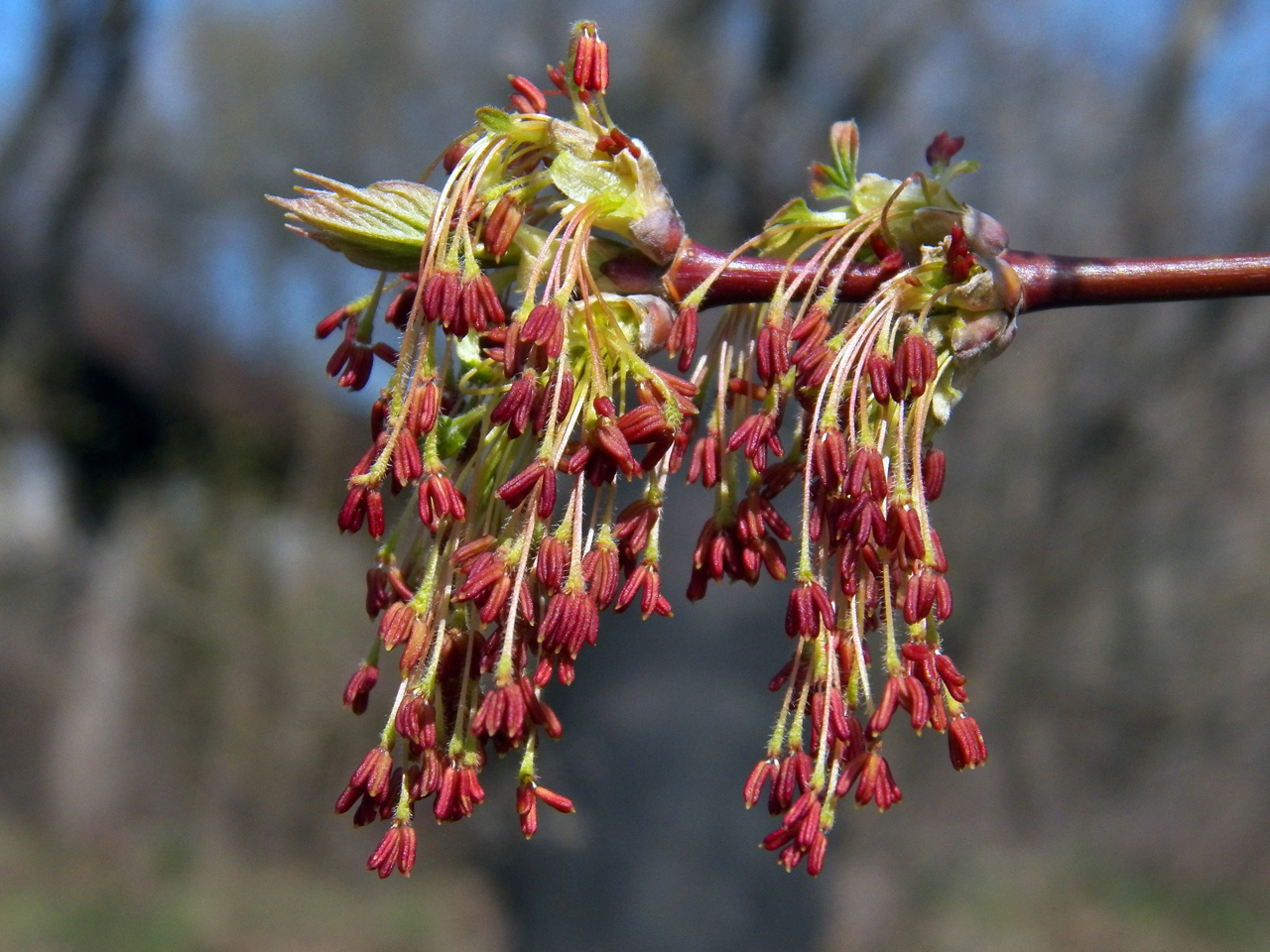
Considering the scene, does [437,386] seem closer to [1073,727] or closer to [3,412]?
[3,412]

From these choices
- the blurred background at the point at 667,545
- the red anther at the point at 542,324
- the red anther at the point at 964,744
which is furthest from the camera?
the blurred background at the point at 667,545

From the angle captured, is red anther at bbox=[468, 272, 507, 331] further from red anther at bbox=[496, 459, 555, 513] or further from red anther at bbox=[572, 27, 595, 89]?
red anther at bbox=[572, 27, 595, 89]

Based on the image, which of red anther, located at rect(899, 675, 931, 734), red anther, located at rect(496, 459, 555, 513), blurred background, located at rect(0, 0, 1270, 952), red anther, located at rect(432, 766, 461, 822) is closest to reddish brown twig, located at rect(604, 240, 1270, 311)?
red anther, located at rect(496, 459, 555, 513)

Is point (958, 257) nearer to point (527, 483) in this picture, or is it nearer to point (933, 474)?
point (933, 474)

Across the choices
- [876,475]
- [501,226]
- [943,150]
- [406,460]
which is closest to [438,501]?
[406,460]

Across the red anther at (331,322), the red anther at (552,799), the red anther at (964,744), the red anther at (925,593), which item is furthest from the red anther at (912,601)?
the red anther at (331,322)

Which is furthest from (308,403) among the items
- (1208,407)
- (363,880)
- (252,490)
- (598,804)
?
(1208,407)

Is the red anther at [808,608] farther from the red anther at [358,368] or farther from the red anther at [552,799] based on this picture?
the red anther at [358,368]
